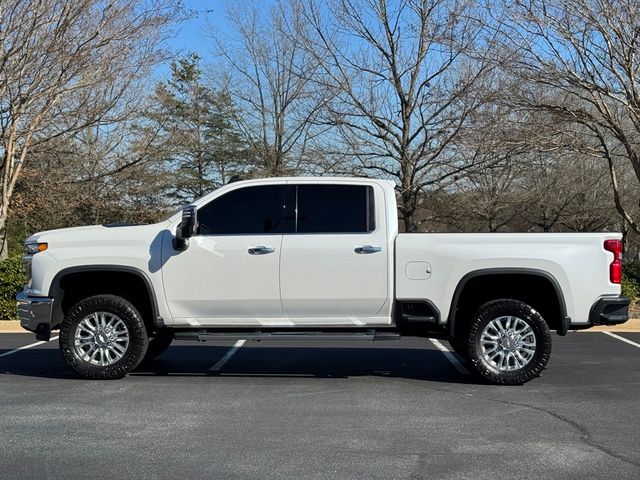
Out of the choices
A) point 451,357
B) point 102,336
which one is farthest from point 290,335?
point 451,357

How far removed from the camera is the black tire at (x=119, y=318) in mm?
7582

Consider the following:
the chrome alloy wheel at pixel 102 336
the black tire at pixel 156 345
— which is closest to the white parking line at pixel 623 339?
the black tire at pixel 156 345

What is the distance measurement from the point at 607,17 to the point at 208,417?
394 inches

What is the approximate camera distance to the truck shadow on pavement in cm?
821

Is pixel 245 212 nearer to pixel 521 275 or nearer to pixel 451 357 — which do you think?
pixel 521 275

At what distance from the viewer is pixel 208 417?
622cm

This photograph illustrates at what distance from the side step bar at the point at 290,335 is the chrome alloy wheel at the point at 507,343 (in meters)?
0.92

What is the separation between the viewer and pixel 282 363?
897 cm

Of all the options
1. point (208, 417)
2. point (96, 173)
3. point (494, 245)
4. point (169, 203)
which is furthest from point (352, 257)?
point (169, 203)

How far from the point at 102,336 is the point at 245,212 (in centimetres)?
195

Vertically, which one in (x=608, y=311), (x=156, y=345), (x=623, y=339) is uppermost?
(x=608, y=311)

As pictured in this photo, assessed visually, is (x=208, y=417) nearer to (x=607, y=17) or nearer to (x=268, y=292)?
(x=268, y=292)

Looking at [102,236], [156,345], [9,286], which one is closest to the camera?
[102,236]

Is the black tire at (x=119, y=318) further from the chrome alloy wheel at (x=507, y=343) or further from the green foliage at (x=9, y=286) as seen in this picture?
the green foliage at (x=9, y=286)
